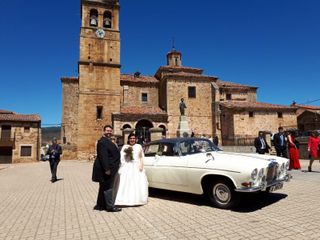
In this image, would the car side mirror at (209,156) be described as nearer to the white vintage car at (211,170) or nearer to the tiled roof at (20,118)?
the white vintage car at (211,170)

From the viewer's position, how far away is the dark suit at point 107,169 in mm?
5199

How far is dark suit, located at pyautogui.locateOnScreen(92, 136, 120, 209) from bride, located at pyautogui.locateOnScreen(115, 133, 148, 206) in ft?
1.00

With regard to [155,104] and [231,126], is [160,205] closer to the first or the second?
[231,126]

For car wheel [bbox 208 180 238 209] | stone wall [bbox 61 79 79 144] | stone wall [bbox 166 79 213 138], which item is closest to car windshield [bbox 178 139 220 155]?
car wheel [bbox 208 180 238 209]

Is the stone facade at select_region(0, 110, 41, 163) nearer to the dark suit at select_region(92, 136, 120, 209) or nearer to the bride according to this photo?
the bride

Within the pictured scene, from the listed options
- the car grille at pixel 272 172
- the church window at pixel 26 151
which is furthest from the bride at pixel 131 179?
the church window at pixel 26 151

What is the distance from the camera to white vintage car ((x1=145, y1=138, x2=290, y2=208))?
4754 mm

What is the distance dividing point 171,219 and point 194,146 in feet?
6.84

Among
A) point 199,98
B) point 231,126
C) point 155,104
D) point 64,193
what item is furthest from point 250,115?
point 64,193

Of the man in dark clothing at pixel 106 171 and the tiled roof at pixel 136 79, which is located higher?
the tiled roof at pixel 136 79

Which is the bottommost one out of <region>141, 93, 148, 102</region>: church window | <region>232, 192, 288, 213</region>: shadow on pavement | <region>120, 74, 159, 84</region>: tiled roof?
<region>232, 192, 288, 213</region>: shadow on pavement

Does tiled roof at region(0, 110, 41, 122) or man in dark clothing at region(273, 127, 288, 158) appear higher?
tiled roof at region(0, 110, 41, 122)

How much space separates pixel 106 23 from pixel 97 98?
8.33 metres

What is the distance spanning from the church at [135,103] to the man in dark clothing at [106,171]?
753 inches
